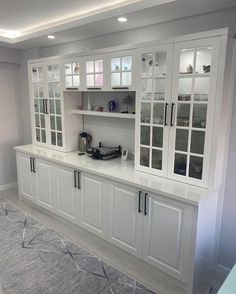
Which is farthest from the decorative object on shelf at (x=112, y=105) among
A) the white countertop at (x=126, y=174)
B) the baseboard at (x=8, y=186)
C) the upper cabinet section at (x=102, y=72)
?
the baseboard at (x=8, y=186)

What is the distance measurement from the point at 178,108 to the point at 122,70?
0.81 meters

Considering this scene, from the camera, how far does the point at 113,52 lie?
266cm

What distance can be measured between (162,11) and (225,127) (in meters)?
1.19

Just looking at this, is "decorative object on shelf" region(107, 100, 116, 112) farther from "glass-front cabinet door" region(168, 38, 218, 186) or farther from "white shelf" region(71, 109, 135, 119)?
"glass-front cabinet door" region(168, 38, 218, 186)

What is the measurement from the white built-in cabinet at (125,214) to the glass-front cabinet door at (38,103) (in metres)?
0.51

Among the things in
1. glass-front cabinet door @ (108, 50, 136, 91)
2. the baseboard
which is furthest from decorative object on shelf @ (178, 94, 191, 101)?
the baseboard

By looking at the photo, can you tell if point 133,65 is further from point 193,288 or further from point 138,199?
point 193,288

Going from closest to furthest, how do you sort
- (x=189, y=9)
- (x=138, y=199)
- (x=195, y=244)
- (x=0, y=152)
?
(x=195, y=244) < (x=189, y=9) < (x=138, y=199) < (x=0, y=152)

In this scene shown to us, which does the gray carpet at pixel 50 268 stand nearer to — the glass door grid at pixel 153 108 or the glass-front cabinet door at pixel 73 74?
the glass door grid at pixel 153 108

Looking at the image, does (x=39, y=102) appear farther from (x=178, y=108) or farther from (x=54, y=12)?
(x=178, y=108)

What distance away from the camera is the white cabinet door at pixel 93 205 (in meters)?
2.70

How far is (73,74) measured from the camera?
124 inches

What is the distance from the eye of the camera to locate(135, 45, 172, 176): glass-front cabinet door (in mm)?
2244

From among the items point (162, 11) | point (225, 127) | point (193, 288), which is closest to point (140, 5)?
point (162, 11)
